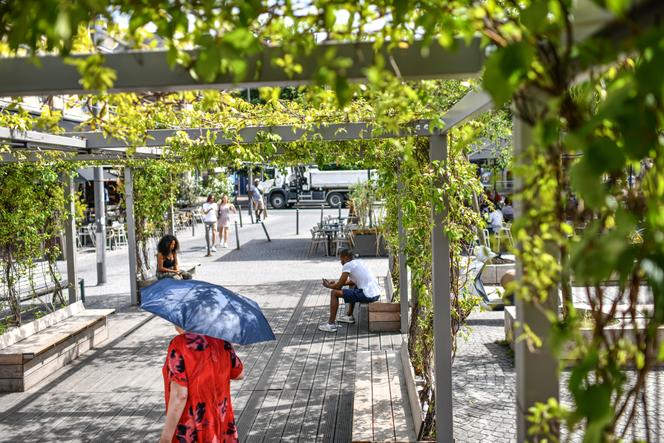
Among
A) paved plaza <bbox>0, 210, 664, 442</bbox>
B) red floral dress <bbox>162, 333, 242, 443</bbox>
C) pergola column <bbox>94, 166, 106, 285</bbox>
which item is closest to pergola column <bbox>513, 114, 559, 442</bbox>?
red floral dress <bbox>162, 333, 242, 443</bbox>

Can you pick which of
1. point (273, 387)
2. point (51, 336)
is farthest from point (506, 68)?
point (51, 336)

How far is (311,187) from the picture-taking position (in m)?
39.1

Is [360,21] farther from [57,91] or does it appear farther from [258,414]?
[258,414]

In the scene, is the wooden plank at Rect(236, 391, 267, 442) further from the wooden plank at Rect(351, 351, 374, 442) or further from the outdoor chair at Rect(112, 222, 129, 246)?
the outdoor chair at Rect(112, 222, 129, 246)

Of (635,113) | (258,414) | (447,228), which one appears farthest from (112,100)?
(258,414)

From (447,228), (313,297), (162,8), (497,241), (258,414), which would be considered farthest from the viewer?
(313,297)

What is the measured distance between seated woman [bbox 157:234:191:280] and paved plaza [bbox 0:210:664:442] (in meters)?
0.84

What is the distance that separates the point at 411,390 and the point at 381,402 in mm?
268

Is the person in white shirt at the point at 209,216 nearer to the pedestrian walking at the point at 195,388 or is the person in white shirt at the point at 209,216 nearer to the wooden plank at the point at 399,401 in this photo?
the wooden plank at the point at 399,401

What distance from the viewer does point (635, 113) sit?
1135 mm

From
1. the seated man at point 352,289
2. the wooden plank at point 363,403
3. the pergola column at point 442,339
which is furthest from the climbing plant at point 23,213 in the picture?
the pergola column at point 442,339

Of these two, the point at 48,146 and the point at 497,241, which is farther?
the point at 48,146

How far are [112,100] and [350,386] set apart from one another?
15.8 feet

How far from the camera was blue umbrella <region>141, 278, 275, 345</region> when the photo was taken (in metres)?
3.88
